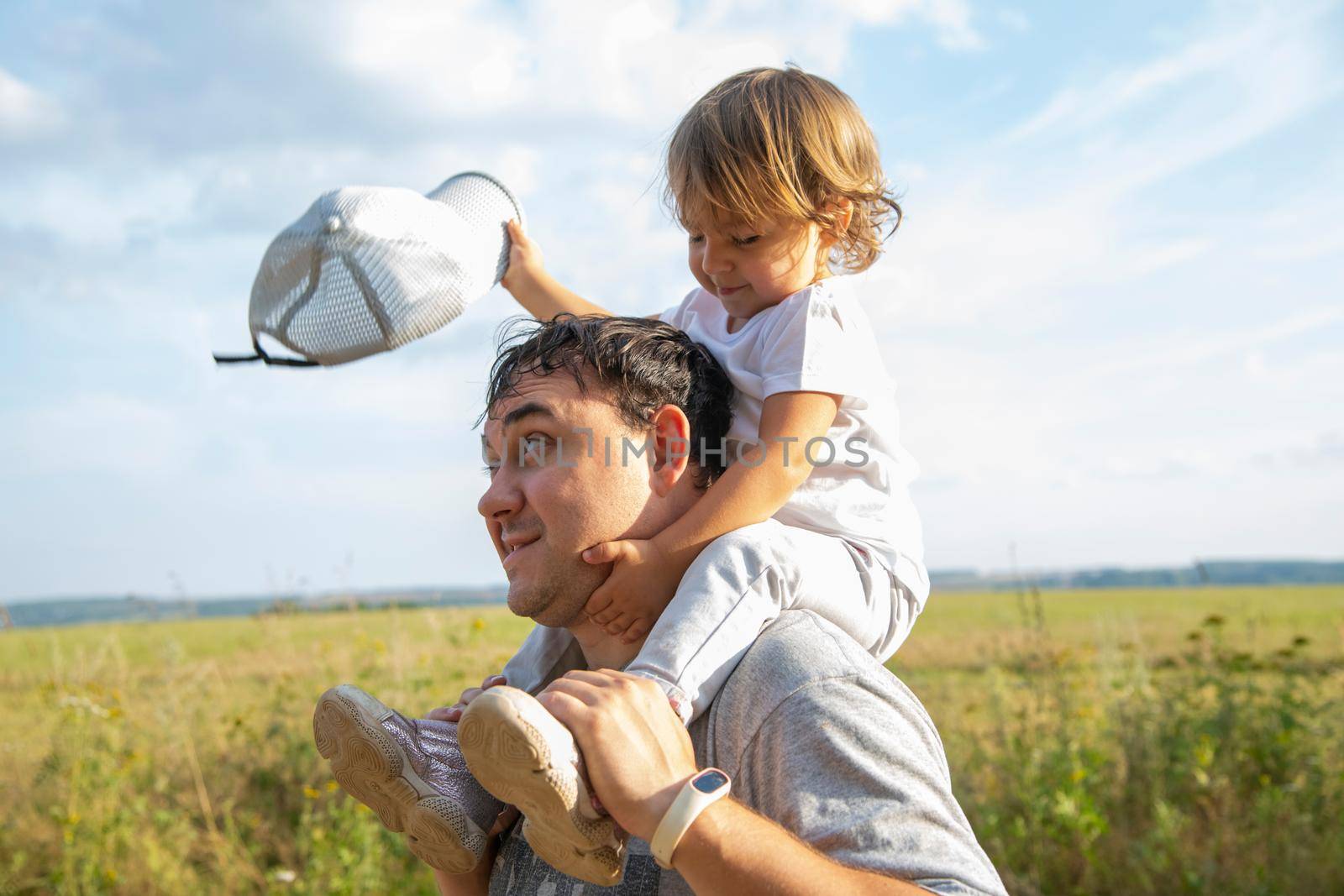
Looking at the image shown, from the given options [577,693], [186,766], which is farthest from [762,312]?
[186,766]

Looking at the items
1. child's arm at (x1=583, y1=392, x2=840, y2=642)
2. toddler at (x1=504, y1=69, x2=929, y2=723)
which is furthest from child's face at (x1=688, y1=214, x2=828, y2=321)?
child's arm at (x1=583, y1=392, x2=840, y2=642)

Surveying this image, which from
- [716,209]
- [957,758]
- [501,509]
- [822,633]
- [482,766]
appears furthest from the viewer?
[957,758]

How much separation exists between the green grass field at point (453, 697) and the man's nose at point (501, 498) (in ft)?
11.5

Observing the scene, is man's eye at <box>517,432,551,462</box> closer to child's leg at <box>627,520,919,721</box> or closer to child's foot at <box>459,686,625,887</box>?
child's leg at <box>627,520,919,721</box>

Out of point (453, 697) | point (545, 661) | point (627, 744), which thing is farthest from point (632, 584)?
point (453, 697)

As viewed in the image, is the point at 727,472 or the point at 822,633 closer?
the point at 822,633

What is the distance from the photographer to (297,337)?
8.21 ft

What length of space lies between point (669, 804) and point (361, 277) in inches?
56.9

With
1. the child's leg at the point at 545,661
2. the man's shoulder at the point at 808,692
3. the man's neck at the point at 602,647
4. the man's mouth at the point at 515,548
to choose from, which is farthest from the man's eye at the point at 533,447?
the man's shoulder at the point at 808,692

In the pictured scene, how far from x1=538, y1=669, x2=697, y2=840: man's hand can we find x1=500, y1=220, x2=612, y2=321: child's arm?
1395 millimetres

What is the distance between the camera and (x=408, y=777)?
71.4 inches

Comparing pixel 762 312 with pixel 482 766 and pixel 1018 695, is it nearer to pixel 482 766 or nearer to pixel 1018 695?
pixel 482 766

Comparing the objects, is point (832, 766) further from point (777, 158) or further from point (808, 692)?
point (777, 158)

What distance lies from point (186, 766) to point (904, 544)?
534 cm
